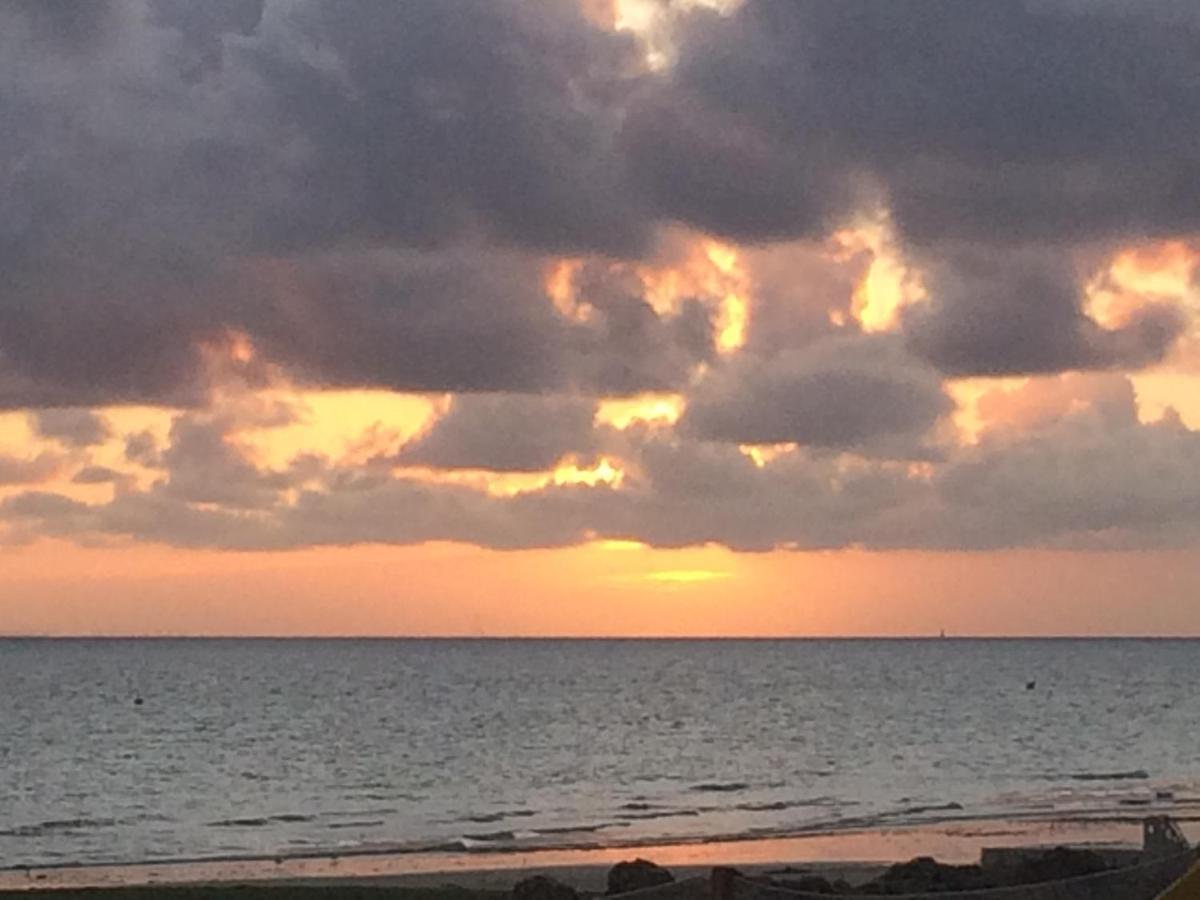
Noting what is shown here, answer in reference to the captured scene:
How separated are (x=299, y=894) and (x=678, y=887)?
869 centimetres

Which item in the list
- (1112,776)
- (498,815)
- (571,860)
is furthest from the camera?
(1112,776)

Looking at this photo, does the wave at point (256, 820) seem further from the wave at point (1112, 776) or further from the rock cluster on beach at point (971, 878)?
the rock cluster on beach at point (971, 878)

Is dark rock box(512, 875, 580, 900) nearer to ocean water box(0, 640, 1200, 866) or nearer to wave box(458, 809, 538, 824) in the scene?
ocean water box(0, 640, 1200, 866)

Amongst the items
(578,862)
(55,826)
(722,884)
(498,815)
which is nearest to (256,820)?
(55,826)

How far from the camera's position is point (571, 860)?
41719mm

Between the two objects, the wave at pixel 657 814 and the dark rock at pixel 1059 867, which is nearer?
the dark rock at pixel 1059 867

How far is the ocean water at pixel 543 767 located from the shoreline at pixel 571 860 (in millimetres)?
2386

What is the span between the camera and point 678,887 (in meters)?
17.1

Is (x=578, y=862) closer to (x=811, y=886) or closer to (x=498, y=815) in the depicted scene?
(x=498, y=815)

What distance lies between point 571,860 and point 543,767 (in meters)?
35.6

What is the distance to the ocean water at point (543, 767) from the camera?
173 feet

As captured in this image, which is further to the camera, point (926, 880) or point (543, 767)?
point (543, 767)

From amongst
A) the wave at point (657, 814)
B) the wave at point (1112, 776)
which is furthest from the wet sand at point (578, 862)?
the wave at point (1112, 776)

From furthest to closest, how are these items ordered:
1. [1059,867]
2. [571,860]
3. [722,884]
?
[571,860], [1059,867], [722,884]
